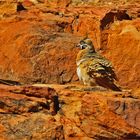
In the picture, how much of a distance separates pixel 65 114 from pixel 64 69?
4234 millimetres

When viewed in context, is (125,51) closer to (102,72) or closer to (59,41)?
(59,41)

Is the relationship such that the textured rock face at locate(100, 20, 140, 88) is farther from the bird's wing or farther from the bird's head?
the bird's wing

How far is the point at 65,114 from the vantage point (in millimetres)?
11602

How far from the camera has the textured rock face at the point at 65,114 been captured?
36.3 feet

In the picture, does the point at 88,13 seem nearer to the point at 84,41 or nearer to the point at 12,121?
the point at 84,41

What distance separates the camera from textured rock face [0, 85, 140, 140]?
1108cm

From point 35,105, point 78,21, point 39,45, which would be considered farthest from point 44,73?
point 35,105

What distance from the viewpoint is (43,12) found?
1809cm

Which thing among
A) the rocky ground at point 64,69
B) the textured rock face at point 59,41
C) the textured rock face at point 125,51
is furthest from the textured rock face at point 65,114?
the textured rock face at point 125,51

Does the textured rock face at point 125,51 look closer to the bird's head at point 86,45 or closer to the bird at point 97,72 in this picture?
the bird's head at point 86,45

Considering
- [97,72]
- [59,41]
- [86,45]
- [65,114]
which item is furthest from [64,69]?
[65,114]

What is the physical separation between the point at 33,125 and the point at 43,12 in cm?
733

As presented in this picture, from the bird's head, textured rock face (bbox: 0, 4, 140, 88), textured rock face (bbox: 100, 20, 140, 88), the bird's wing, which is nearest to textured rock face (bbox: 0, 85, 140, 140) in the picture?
the bird's wing

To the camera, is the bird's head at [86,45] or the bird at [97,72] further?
the bird's head at [86,45]
